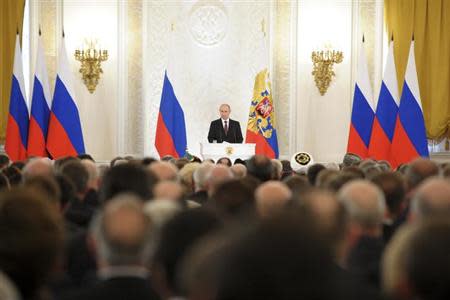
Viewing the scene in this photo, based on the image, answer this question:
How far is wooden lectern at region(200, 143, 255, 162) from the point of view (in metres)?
10.8

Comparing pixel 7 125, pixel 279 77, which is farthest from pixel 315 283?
pixel 279 77

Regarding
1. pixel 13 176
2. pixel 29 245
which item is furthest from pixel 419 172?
pixel 29 245

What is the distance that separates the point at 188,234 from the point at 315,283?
0.78m

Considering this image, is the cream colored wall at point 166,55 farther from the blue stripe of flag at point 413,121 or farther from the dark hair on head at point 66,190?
the dark hair on head at point 66,190

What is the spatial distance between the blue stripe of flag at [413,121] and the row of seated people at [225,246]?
6927 millimetres

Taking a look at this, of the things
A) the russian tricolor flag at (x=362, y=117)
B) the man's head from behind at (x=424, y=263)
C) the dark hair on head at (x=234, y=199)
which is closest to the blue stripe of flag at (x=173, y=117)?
the russian tricolor flag at (x=362, y=117)

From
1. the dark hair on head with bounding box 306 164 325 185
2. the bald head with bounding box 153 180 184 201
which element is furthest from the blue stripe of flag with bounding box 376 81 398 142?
the bald head with bounding box 153 180 184 201

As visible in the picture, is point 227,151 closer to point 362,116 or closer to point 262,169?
point 362,116

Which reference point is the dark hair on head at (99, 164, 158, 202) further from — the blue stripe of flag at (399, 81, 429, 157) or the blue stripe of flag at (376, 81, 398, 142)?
the blue stripe of flag at (376, 81, 398, 142)

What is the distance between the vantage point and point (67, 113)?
1138cm

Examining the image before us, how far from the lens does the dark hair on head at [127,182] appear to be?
4.02m

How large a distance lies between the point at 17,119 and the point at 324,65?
200 inches

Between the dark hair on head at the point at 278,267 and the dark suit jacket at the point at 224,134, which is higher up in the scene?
the dark hair on head at the point at 278,267

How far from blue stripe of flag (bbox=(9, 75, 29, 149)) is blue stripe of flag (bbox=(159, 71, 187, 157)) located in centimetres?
211
